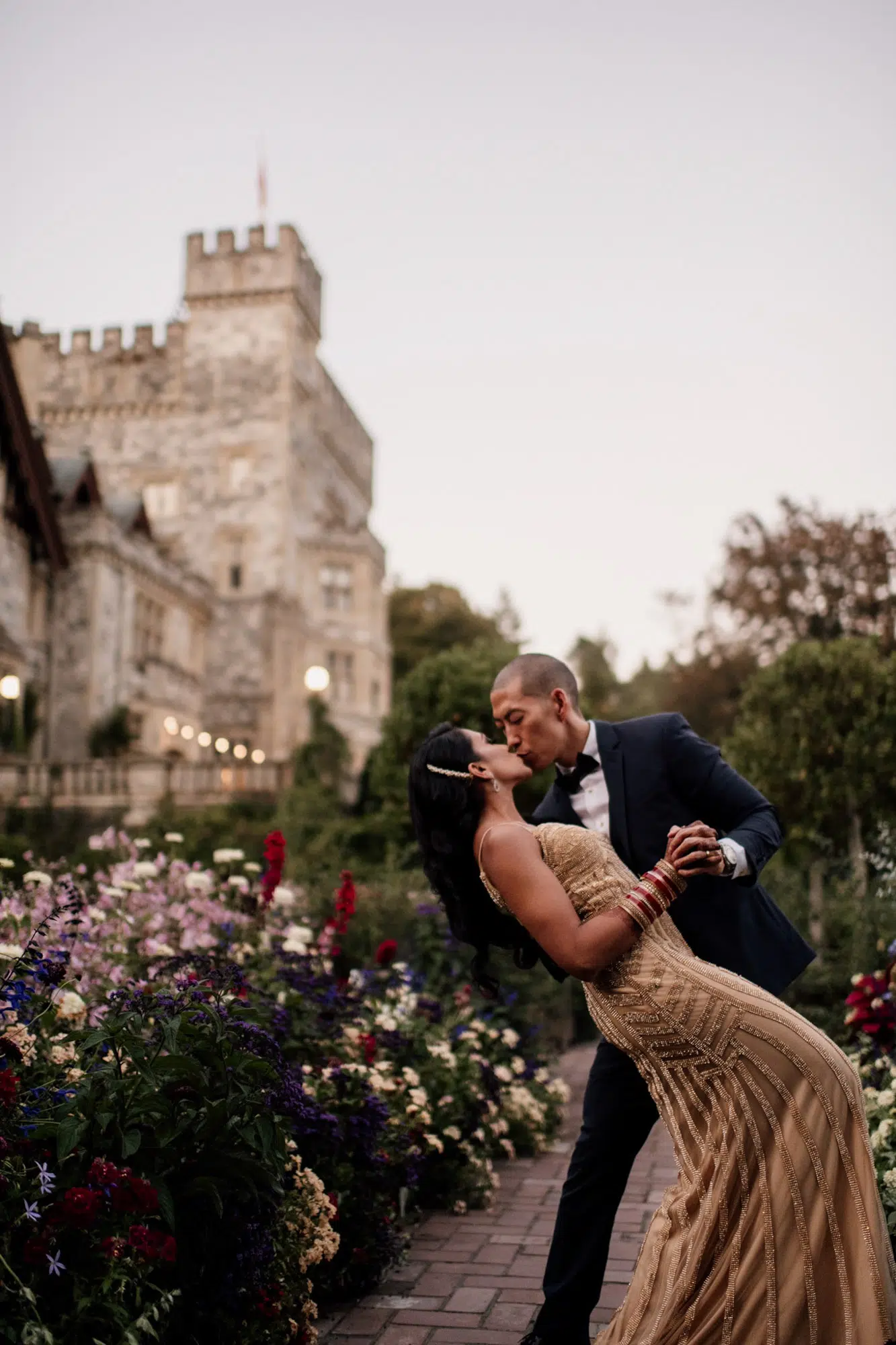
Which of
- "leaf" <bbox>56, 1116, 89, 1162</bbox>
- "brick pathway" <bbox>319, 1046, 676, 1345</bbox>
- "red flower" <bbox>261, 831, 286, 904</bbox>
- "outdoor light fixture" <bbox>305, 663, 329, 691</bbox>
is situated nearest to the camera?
"leaf" <bbox>56, 1116, 89, 1162</bbox>

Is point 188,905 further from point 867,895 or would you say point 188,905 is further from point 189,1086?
point 867,895

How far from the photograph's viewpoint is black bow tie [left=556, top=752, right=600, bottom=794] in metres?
4.20

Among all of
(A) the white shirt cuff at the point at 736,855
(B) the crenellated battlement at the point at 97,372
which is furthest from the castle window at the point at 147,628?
(A) the white shirt cuff at the point at 736,855

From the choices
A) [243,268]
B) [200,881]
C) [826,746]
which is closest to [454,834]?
[200,881]

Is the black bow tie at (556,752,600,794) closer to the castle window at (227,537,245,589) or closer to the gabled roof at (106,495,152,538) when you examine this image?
the gabled roof at (106,495,152,538)

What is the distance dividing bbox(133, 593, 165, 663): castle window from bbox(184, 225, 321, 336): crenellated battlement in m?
11.4

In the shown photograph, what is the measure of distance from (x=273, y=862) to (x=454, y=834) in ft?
10.5

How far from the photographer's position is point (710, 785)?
13.4 ft

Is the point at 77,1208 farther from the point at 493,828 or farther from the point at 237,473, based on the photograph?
the point at 237,473

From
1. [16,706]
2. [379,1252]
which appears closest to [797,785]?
[379,1252]

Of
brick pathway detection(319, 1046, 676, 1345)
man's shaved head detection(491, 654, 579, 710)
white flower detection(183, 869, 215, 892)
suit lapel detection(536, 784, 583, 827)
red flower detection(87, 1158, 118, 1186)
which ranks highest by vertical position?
man's shaved head detection(491, 654, 579, 710)

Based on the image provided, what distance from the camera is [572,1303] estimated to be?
3703 millimetres

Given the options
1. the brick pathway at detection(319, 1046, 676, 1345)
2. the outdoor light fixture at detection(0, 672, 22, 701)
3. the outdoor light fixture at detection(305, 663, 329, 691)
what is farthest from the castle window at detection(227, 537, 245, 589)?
the brick pathway at detection(319, 1046, 676, 1345)

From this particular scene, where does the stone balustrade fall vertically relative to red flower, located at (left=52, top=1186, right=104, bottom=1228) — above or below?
above
